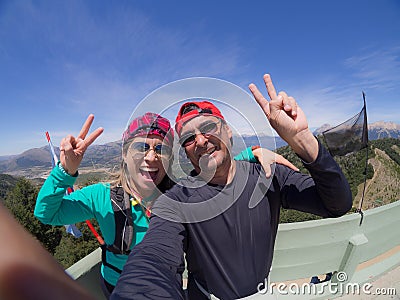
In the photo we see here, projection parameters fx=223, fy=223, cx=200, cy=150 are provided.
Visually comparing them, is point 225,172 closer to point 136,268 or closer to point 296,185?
point 296,185

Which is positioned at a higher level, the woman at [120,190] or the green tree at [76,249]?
the woman at [120,190]

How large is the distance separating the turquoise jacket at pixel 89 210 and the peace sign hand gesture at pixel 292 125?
0.68 meters

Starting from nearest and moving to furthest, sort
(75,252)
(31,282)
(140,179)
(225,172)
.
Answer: (31,282) → (225,172) → (140,179) → (75,252)

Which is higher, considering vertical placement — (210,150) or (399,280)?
(210,150)

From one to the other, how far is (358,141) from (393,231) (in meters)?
1.29

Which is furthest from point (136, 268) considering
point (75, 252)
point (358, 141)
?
point (75, 252)

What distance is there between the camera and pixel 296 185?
1674 millimetres

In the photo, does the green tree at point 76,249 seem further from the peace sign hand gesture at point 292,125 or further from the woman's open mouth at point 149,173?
the peace sign hand gesture at point 292,125

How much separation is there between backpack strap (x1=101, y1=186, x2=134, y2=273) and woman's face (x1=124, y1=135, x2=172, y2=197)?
19cm

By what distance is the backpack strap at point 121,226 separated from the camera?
6.57ft

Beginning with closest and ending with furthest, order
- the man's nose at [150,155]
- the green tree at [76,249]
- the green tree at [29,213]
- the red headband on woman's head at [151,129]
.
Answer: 1. the red headband on woman's head at [151,129]
2. the man's nose at [150,155]
3. the green tree at [76,249]
4. the green tree at [29,213]

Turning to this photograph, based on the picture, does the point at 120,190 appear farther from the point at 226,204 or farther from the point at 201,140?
the point at 226,204

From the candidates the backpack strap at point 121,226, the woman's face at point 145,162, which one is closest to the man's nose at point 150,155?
the woman's face at point 145,162

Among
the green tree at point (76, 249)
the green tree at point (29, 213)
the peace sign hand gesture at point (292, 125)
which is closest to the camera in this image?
the peace sign hand gesture at point (292, 125)
